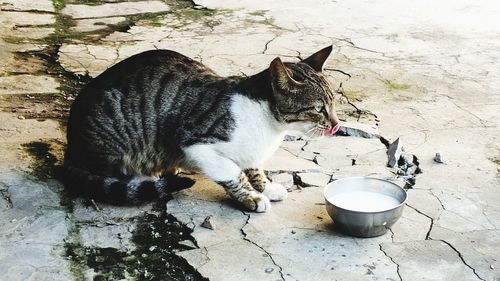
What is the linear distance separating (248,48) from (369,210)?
2753 mm

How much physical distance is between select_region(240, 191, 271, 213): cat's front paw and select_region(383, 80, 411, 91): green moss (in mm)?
1851

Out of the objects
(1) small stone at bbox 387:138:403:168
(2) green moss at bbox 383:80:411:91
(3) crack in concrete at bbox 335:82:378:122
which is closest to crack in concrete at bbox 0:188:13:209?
(1) small stone at bbox 387:138:403:168

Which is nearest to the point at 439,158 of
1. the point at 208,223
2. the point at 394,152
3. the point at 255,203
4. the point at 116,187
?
the point at 394,152

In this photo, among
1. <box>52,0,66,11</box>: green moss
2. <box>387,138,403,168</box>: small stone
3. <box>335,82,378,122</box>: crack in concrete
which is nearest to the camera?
<box>387,138,403,168</box>: small stone

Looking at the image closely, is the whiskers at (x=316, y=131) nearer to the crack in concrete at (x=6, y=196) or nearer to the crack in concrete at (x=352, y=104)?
the crack in concrete at (x=352, y=104)

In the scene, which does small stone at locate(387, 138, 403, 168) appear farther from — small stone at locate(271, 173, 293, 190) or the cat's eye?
the cat's eye

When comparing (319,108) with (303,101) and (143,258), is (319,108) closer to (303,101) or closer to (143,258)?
(303,101)

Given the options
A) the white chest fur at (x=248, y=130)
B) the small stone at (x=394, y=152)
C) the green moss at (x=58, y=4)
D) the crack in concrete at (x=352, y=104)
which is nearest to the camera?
the white chest fur at (x=248, y=130)

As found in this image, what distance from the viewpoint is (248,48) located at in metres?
5.68

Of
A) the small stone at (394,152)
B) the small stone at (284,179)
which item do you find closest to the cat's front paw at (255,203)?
the small stone at (284,179)

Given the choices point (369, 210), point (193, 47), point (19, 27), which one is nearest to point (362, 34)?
point (193, 47)

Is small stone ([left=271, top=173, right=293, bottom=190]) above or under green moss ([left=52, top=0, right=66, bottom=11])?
above

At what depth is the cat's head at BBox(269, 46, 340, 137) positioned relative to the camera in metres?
3.28

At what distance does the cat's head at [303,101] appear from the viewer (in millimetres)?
3283
